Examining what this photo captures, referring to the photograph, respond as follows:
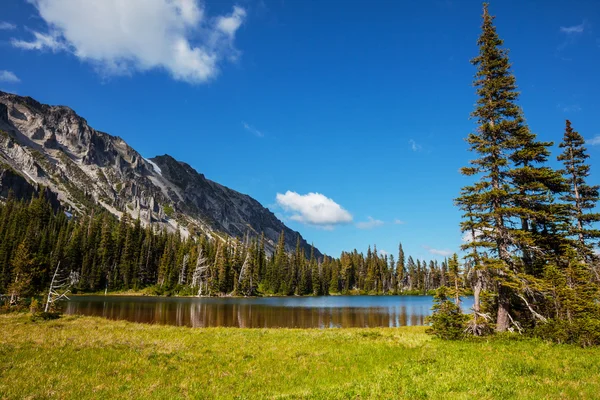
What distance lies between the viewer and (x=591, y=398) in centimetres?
1040

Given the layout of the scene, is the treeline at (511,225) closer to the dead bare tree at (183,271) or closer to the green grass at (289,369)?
the green grass at (289,369)

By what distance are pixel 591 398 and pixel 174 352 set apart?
18.8 meters

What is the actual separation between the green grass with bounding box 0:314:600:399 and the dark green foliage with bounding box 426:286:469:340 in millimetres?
1600

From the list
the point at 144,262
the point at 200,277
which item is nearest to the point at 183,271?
the point at 200,277

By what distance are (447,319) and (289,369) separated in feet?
46.0

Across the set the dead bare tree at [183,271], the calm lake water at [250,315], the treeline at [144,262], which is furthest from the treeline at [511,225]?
the dead bare tree at [183,271]

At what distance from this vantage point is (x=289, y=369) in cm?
1664

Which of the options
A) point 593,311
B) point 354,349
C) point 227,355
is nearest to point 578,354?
point 593,311

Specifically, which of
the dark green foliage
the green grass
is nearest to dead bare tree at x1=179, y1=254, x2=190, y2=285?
the green grass

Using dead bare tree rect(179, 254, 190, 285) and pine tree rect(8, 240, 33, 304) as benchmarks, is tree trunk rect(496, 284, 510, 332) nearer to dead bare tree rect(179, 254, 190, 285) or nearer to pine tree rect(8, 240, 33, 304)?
pine tree rect(8, 240, 33, 304)

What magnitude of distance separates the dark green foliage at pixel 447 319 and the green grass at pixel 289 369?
1600mm

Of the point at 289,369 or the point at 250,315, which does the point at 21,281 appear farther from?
the point at 289,369

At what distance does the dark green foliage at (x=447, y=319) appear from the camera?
2431 centimetres

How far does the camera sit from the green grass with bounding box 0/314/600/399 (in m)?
12.0
